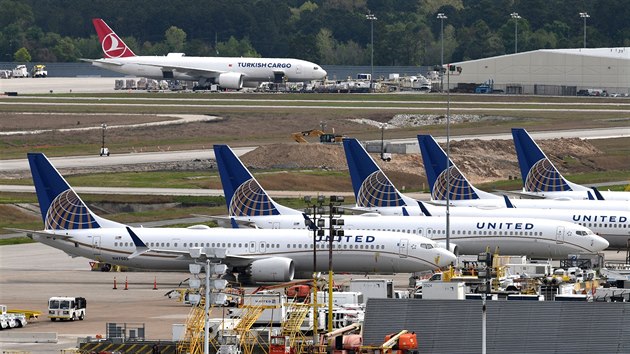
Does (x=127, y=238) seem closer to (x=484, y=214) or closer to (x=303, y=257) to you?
(x=303, y=257)

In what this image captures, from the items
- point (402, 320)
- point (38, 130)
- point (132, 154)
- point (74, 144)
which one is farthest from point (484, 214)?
point (38, 130)

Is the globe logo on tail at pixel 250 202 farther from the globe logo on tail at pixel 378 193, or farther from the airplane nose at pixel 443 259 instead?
the airplane nose at pixel 443 259

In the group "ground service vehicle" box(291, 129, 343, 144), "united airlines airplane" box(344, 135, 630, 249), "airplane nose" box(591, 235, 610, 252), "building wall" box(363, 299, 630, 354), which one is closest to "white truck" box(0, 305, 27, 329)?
"building wall" box(363, 299, 630, 354)

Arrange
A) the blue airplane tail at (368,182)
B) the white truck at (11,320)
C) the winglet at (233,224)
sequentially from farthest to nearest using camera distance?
the blue airplane tail at (368,182), the winglet at (233,224), the white truck at (11,320)

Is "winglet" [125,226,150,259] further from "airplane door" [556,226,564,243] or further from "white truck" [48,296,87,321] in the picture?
"airplane door" [556,226,564,243]

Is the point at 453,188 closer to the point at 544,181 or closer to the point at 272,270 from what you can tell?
the point at 544,181

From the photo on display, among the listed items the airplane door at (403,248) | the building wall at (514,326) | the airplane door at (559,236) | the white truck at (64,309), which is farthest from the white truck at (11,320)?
the airplane door at (559,236)

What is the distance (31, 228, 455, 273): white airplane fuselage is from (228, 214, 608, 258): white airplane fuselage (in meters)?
5.11

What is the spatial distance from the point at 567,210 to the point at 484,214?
5868 mm

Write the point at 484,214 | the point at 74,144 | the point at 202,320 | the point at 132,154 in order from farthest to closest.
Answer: the point at 74,144, the point at 132,154, the point at 484,214, the point at 202,320

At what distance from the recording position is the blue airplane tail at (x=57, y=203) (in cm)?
9025

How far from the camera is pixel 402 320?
59.3 m

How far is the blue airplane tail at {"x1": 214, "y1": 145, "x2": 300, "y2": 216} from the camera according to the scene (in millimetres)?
97812

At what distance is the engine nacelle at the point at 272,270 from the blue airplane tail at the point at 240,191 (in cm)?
1059
